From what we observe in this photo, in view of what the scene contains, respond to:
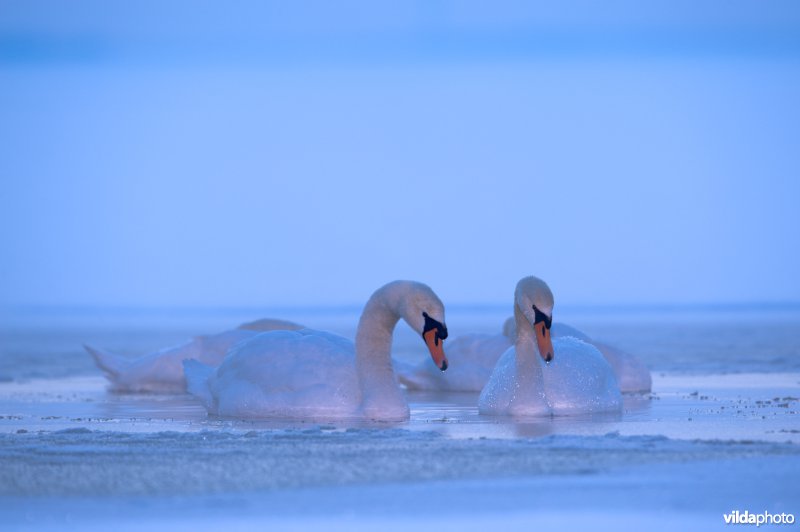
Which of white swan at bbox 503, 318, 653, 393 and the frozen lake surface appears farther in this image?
white swan at bbox 503, 318, 653, 393

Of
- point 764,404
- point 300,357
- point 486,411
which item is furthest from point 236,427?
point 764,404

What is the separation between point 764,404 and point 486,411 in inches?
86.4

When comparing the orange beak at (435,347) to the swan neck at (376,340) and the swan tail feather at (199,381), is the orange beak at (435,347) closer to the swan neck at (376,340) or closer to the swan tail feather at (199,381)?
the swan neck at (376,340)

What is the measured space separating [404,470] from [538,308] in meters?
3.54

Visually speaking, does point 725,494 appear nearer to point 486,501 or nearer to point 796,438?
point 486,501

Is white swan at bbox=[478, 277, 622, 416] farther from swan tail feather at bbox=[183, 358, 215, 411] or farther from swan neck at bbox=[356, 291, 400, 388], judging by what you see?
swan tail feather at bbox=[183, 358, 215, 411]

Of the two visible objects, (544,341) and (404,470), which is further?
(544,341)

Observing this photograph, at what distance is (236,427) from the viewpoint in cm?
995

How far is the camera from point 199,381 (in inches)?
477

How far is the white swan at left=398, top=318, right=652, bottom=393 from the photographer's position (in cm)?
1380

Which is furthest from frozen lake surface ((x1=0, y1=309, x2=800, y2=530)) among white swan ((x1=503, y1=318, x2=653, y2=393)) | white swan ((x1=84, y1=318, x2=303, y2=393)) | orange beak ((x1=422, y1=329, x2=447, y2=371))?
white swan ((x1=84, y1=318, x2=303, y2=393))

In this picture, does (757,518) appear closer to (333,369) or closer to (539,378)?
(539,378)

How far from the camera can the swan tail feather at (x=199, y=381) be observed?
1152 cm

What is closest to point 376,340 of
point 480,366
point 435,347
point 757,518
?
point 435,347
